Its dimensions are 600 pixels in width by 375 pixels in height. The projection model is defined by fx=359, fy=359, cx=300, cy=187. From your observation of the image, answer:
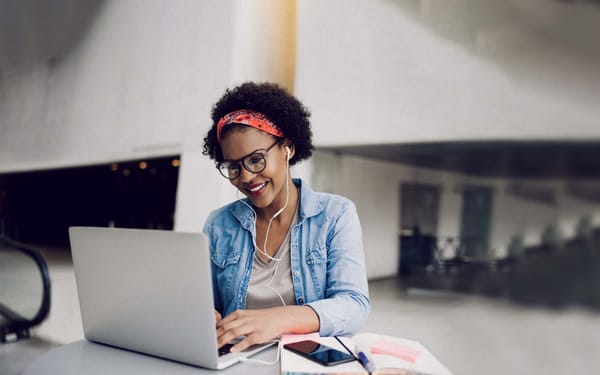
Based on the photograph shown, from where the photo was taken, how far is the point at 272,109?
146 cm

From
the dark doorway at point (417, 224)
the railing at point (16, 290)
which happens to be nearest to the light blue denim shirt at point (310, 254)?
the railing at point (16, 290)

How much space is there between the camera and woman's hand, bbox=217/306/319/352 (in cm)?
87

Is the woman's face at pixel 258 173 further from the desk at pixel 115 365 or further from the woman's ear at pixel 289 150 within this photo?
the desk at pixel 115 365

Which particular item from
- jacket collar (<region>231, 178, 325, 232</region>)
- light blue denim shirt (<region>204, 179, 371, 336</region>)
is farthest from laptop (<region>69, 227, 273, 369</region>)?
jacket collar (<region>231, 178, 325, 232</region>)

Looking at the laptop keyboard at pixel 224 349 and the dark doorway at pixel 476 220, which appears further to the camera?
the dark doorway at pixel 476 220

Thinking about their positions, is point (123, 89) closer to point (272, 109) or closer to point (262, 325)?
point (272, 109)

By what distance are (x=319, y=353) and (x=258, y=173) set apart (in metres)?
0.67

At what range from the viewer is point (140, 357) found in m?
0.86

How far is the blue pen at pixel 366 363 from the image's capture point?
752 millimetres

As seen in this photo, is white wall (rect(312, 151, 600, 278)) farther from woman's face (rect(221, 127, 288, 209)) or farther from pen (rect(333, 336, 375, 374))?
pen (rect(333, 336, 375, 374))

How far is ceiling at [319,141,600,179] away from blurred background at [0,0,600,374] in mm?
12

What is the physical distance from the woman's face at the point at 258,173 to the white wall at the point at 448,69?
132 cm

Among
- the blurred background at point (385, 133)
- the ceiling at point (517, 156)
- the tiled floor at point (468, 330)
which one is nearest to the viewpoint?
the ceiling at point (517, 156)

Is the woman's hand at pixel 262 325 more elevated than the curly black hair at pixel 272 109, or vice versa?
the curly black hair at pixel 272 109
